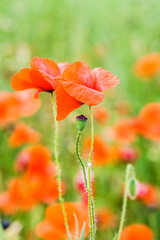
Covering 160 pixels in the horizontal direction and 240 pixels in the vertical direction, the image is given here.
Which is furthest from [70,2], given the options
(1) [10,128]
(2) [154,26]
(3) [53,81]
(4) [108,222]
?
(3) [53,81]

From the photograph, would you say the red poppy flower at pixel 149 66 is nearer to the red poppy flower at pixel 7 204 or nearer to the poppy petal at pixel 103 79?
the red poppy flower at pixel 7 204

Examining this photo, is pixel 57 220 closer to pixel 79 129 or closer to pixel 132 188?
pixel 132 188

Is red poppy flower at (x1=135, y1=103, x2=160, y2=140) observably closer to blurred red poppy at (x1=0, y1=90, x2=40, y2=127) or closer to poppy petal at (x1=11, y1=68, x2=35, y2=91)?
blurred red poppy at (x1=0, y1=90, x2=40, y2=127)

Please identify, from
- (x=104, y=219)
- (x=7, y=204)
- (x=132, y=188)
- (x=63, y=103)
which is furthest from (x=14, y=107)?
(x=63, y=103)

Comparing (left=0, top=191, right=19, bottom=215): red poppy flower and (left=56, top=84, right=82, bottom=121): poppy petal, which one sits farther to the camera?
(left=0, top=191, right=19, bottom=215): red poppy flower

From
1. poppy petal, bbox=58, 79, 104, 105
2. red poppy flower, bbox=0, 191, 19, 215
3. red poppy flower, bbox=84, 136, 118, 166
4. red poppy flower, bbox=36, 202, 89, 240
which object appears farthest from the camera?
red poppy flower, bbox=84, 136, 118, 166

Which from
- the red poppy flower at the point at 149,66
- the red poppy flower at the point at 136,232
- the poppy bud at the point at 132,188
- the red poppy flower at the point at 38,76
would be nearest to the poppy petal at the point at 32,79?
the red poppy flower at the point at 38,76

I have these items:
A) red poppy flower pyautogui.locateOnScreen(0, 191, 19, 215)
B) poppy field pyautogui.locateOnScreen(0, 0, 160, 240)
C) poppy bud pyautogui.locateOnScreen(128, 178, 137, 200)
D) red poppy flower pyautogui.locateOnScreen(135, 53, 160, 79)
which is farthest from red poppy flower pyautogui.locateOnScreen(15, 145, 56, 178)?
red poppy flower pyautogui.locateOnScreen(135, 53, 160, 79)

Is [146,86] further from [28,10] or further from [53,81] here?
[53,81]
